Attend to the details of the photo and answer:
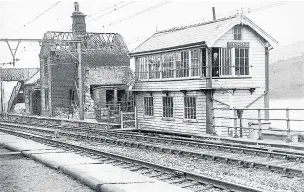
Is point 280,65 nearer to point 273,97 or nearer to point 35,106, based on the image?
point 273,97

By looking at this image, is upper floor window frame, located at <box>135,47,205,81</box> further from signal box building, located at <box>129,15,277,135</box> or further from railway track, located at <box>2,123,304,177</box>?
railway track, located at <box>2,123,304,177</box>

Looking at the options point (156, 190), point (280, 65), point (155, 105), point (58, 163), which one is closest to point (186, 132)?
point (155, 105)

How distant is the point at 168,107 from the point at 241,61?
481 cm

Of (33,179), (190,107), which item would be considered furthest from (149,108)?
Answer: (33,179)

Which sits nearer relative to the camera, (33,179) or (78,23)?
(33,179)

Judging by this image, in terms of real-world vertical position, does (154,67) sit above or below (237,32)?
below

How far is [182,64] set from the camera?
25.7 m

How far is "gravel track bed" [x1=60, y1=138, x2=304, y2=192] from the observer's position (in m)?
10.7

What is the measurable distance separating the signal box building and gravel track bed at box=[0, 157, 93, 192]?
11.4m

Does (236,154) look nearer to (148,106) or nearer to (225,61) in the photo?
(225,61)

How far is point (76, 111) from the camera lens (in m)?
43.8

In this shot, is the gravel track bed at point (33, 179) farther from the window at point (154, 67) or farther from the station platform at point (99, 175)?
the window at point (154, 67)

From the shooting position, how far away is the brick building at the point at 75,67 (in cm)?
4288

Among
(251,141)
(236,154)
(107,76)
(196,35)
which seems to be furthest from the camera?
(107,76)
